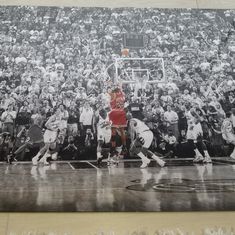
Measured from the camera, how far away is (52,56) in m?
1.69

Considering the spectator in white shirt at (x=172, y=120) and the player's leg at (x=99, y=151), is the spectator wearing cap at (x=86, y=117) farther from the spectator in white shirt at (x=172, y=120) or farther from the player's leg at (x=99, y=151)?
the spectator in white shirt at (x=172, y=120)

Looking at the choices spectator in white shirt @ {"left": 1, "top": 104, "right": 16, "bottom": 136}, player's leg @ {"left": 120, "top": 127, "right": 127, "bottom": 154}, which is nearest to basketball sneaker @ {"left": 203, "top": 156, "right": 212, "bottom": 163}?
player's leg @ {"left": 120, "top": 127, "right": 127, "bottom": 154}

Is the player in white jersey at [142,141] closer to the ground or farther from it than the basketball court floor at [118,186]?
farther from it

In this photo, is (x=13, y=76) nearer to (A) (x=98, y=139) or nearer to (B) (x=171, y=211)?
(A) (x=98, y=139)

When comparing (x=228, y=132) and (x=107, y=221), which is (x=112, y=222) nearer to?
(x=107, y=221)

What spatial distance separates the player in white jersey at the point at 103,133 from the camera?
1.51m

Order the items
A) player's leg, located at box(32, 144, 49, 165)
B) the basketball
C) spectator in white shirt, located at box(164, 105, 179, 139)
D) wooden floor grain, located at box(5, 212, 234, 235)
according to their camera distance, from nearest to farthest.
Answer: wooden floor grain, located at box(5, 212, 234, 235), player's leg, located at box(32, 144, 49, 165), spectator in white shirt, located at box(164, 105, 179, 139), the basketball

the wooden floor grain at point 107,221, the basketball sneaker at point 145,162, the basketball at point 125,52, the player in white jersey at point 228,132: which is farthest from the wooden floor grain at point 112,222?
the basketball at point 125,52

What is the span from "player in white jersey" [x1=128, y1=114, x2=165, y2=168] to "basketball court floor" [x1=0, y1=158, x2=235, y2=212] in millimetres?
32

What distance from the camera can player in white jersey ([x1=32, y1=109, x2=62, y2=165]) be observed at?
1480mm

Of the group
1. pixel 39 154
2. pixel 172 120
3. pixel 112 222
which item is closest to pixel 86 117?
Result: pixel 39 154

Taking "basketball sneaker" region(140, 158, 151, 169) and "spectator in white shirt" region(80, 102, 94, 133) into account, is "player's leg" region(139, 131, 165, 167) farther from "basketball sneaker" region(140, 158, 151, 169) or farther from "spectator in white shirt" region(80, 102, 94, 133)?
"spectator in white shirt" region(80, 102, 94, 133)

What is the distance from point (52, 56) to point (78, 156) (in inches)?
20.9

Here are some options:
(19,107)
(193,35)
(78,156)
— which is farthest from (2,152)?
(193,35)
